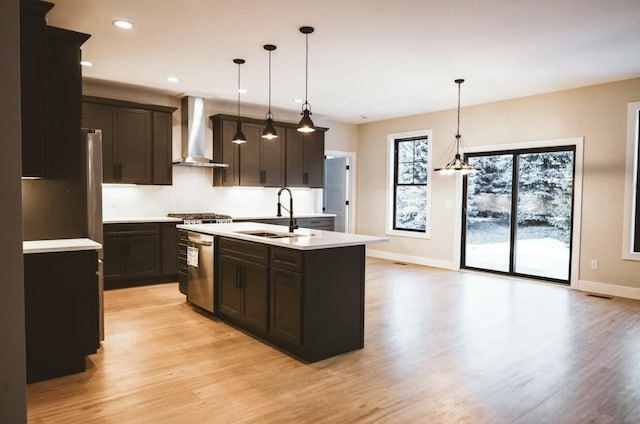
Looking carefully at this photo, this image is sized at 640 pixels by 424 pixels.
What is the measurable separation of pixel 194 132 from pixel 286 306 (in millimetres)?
4015

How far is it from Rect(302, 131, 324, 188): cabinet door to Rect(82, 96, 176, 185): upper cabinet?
8.02 ft

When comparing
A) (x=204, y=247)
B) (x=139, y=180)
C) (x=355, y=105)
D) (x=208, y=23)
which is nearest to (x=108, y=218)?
(x=139, y=180)

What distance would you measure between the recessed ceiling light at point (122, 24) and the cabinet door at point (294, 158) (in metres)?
3.83

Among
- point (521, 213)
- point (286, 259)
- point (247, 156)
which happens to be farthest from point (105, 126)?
point (521, 213)

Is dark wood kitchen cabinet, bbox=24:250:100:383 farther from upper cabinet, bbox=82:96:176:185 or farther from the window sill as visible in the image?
the window sill

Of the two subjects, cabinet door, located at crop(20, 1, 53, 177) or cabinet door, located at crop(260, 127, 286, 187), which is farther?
cabinet door, located at crop(260, 127, 286, 187)

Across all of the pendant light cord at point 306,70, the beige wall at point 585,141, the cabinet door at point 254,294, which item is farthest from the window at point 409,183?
the cabinet door at point 254,294

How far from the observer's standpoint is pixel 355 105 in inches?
283

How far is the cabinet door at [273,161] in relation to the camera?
7230mm

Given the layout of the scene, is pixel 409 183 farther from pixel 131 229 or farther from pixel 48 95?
pixel 48 95

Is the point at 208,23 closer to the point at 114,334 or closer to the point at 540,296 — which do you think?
the point at 114,334

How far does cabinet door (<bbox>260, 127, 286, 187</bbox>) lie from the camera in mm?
7230

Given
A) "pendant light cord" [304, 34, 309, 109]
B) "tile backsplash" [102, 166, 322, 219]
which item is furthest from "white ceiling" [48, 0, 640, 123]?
"tile backsplash" [102, 166, 322, 219]

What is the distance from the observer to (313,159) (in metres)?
7.91
